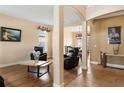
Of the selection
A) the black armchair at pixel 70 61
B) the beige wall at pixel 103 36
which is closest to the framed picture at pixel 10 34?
the black armchair at pixel 70 61

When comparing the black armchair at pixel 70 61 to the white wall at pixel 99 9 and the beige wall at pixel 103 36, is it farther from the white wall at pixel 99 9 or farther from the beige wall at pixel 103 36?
the white wall at pixel 99 9

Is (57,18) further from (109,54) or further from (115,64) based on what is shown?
(115,64)

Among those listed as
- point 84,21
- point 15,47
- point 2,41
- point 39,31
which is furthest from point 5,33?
point 84,21

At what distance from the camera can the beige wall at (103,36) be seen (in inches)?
250

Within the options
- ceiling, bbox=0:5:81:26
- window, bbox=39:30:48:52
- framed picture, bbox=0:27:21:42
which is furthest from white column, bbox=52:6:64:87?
window, bbox=39:30:48:52

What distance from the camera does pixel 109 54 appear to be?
638cm

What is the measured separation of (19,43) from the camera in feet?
23.6

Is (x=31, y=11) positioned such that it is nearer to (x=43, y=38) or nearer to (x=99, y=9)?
(x=99, y=9)

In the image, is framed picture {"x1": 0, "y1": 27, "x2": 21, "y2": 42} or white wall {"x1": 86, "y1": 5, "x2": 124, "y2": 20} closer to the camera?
white wall {"x1": 86, "y1": 5, "x2": 124, "y2": 20}

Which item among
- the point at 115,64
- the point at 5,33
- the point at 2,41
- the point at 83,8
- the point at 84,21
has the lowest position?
the point at 115,64

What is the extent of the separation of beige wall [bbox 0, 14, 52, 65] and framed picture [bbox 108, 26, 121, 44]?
4.45 meters

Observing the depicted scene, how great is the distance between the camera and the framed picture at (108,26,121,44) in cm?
635

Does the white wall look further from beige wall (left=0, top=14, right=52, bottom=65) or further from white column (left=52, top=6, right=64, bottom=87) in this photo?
beige wall (left=0, top=14, right=52, bottom=65)
